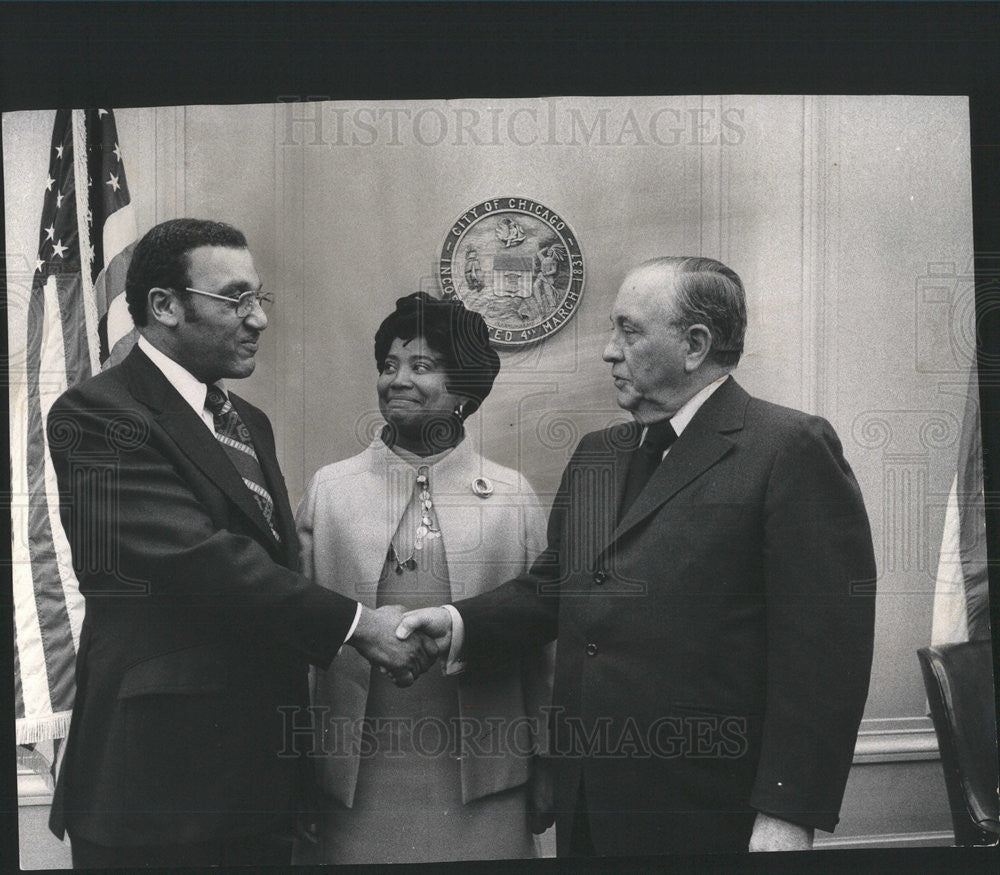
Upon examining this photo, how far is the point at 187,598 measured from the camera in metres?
3.55

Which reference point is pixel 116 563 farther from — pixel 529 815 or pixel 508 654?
pixel 529 815

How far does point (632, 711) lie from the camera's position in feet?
11.7

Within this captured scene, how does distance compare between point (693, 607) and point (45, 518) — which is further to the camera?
→ point (45, 518)

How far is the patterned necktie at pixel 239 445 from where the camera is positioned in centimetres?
361

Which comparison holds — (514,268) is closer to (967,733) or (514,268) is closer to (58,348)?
(58,348)

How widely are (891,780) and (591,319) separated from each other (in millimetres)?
1744

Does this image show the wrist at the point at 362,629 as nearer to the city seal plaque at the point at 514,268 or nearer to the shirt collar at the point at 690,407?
the city seal plaque at the point at 514,268

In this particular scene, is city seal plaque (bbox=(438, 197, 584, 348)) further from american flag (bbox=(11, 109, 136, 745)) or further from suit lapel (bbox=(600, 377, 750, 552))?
american flag (bbox=(11, 109, 136, 745))

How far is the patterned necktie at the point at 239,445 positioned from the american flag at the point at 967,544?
2.14 m

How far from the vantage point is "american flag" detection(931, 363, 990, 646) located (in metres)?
3.77

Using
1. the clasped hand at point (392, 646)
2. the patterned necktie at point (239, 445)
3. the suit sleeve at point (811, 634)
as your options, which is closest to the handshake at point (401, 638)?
the clasped hand at point (392, 646)

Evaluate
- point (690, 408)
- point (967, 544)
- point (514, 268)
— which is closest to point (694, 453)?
point (690, 408)

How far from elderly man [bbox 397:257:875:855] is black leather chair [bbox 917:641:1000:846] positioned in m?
0.31

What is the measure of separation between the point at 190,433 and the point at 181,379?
0.17 metres
